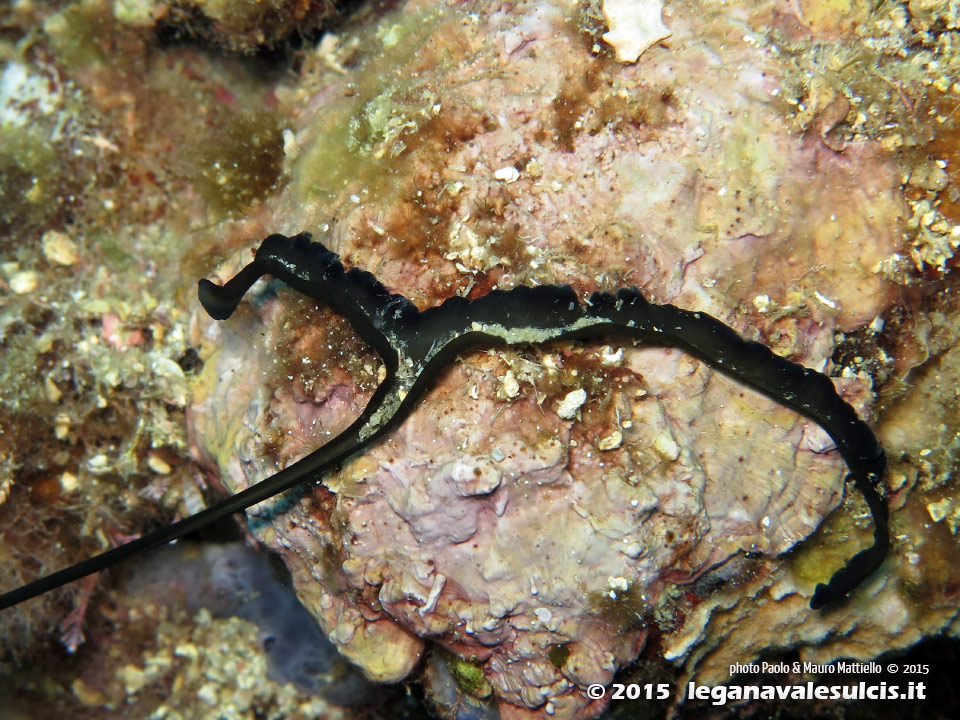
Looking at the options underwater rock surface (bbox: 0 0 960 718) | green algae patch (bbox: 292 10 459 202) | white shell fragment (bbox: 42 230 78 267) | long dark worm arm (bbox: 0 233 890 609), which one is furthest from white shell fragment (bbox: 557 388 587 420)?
white shell fragment (bbox: 42 230 78 267)

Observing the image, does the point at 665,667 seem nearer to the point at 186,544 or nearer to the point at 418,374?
the point at 418,374

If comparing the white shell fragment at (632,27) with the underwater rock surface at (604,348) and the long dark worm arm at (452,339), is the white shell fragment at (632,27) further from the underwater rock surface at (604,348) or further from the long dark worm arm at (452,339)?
the long dark worm arm at (452,339)

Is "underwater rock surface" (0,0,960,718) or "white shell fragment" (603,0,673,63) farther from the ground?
"white shell fragment" (603,0,673,63)

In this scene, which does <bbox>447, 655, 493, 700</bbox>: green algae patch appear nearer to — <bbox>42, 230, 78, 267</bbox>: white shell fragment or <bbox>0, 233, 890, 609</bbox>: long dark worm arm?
<bbox>0, 233, 890, 609</bbox>: long dark worm arm

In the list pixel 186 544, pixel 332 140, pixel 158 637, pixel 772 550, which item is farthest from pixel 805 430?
pixel 158 637

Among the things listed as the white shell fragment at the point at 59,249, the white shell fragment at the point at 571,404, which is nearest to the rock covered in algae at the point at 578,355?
the white shell fragment at the point at 571,404

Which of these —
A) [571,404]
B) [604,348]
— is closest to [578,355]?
[604,348]

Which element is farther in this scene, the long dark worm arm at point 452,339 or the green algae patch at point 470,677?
the green algae patch at point 470,677

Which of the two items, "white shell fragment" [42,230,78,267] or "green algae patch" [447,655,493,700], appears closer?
"green algae patch" [447,655,493,700]
